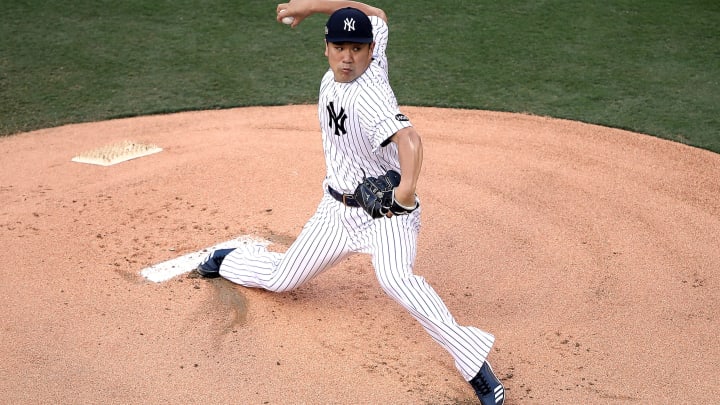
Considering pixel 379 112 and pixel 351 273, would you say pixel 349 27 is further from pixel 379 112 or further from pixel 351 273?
pixel 351 273

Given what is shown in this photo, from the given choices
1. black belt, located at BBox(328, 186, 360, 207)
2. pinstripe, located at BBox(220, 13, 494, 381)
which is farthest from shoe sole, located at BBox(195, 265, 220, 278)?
black belt, located at BBox(328, 186, 360, 207)

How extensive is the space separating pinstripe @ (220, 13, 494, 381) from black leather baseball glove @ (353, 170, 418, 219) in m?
0.16

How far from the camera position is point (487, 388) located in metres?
4.16

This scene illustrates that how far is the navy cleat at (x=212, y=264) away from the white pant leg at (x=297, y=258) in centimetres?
5

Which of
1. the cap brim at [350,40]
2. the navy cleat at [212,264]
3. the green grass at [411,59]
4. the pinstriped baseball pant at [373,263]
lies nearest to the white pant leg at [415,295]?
the pinstriped baseball pant at [373,263]

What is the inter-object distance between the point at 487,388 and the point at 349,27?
181 cm

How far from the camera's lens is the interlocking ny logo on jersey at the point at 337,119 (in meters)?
4.39

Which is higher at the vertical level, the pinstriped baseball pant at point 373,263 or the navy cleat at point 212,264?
the pinstriped baseball pant at point 373,263

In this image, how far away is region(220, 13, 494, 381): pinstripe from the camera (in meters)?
4.21

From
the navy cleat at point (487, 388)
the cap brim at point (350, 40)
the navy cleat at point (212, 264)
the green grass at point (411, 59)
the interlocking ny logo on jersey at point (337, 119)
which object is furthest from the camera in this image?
the green grass at point (411, 59)

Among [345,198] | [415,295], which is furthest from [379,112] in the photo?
[415,295]

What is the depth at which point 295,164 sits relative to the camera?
7.07 m

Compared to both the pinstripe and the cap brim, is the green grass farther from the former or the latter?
the cap brim

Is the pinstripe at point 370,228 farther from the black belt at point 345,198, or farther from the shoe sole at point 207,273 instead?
the shoe sole at point 207,273
